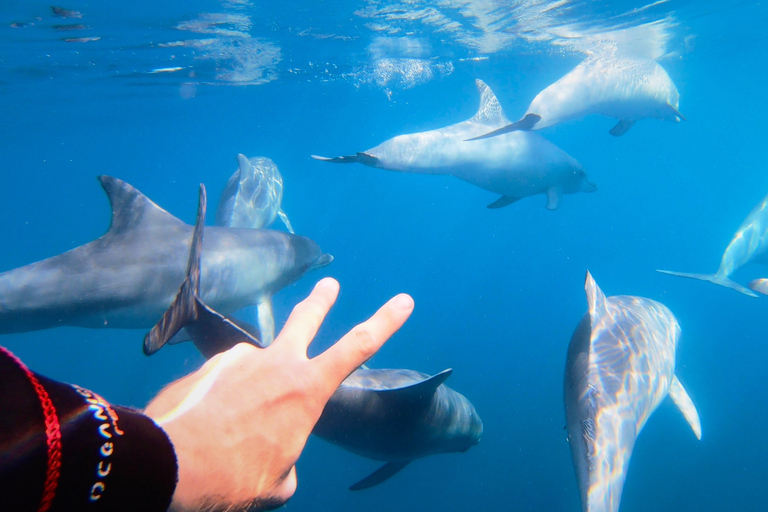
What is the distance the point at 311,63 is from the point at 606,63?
1515cm

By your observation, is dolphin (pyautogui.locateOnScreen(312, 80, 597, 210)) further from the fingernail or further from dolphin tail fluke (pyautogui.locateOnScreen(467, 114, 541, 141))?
the fingernail

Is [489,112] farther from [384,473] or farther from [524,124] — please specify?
[384,473]

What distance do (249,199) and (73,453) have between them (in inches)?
456

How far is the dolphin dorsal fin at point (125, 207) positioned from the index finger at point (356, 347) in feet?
18.8

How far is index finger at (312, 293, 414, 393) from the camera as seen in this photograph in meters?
1.67

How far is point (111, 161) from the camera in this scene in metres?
58.4

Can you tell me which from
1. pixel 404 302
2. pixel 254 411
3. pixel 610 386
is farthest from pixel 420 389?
pixel 254 411

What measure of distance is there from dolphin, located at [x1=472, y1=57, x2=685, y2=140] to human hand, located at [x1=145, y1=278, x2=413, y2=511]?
8.58 m

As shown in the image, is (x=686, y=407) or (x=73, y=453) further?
(x=686, y=407)

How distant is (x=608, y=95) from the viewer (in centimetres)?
1241

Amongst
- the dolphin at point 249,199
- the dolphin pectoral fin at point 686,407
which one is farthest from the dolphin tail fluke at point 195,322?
the dolphin at point 249,199

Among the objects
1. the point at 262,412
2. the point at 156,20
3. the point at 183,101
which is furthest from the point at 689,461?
the point at 183,101

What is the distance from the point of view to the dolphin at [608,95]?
35.6 feet

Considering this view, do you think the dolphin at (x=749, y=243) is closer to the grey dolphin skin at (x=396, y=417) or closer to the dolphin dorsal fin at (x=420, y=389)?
the grey dolphin skin at (x=396, y=417)
